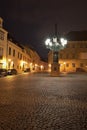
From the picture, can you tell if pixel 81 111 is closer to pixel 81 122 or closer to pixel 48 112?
pixel 48 112

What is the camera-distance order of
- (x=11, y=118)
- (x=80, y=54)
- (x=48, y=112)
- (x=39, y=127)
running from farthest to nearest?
1. (x=80, y=54)
2. (x=48, y=112)
3. (x=11, y=118)
4. (x=39, y=127)

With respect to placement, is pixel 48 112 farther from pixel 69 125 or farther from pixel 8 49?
pixel 8 49

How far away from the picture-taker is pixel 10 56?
5544 cm

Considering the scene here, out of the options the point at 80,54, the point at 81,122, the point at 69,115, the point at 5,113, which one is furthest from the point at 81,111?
the point at 80,54

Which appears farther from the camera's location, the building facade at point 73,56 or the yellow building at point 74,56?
the building facade at point 73,56

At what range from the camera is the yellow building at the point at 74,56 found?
80.9 metres

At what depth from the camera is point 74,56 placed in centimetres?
8200

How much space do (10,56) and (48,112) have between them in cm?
4812

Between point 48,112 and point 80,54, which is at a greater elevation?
point 80,54

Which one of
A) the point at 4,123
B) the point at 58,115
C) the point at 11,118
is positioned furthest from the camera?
the point at 58,115

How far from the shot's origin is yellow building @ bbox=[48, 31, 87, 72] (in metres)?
80.9

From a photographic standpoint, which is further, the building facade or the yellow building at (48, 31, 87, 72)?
the building facade

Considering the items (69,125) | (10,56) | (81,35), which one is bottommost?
(69,125)

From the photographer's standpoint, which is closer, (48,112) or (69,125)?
(69,125)
